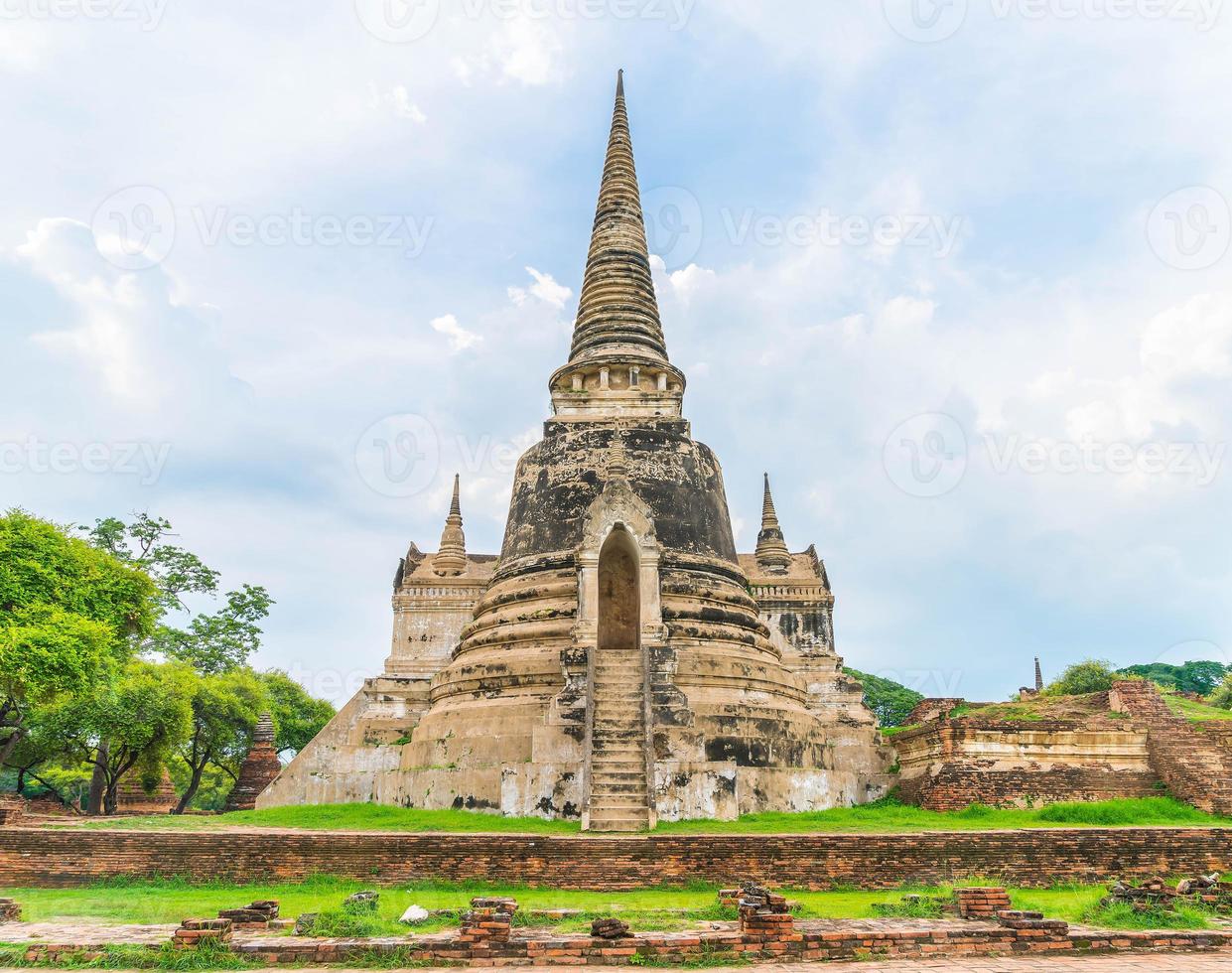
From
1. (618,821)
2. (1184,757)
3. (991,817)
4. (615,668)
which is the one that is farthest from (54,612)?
(1184,757)

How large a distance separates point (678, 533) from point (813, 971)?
13150mm

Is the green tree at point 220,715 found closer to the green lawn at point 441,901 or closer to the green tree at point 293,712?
the green tree at point 293,712

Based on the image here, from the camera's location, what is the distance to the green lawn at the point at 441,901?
8.56 meters

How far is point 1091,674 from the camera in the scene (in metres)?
35.9

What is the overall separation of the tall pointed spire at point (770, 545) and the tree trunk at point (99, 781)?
23296 millimetres

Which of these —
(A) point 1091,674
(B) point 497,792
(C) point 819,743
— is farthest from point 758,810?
(A) point 1091,674

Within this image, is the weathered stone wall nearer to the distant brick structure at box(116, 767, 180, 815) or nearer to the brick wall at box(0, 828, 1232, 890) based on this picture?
the brick wall at box(0, 828, 1232, 890)

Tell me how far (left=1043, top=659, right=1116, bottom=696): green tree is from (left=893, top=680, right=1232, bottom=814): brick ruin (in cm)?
1948

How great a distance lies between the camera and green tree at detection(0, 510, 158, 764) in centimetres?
1980

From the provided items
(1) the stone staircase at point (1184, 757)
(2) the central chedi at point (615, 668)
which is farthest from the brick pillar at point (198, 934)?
(1) the stone staircase at point (1184, 757)

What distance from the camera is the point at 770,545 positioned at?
3322 centimetres

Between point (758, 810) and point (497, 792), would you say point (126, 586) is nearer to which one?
point (497, 792)

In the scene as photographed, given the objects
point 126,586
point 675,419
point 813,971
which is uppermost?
point 675,419

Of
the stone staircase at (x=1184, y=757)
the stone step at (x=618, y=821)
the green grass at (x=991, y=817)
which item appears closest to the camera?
the stone step at (x=618, y=821)
